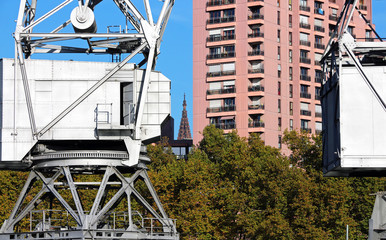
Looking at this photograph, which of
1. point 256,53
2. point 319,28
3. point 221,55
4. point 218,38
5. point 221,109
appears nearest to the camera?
point 256,53

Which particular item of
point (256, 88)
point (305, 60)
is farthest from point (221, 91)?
point (305, 60)

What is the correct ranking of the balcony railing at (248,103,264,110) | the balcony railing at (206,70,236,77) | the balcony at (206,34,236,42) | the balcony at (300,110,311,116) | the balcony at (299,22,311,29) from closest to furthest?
the balcony railing at (248,103,264,110) < the balcony railing at (206,70,236,77) < the balcony at (206,34,236,42) < the balcony at (300,110,311,116) < the balcony at (299,22,311,29)

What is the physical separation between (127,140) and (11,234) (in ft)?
32.2

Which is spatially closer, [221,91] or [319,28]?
[221,91]

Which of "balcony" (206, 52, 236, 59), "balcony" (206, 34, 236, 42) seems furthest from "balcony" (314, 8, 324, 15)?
"balcony" (206, 52, 236, 59)

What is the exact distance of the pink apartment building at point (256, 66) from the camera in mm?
152375

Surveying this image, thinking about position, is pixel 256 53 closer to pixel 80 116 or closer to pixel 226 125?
pixel 226 125

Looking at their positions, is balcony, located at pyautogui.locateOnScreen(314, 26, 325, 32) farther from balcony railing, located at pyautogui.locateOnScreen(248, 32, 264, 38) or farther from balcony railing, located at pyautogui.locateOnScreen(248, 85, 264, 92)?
balcony railing, located at pyautogui.locateOnScreen(248, 85, 264, 92)

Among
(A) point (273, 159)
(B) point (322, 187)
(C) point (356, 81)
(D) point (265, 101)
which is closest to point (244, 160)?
(A) point (273, 159)

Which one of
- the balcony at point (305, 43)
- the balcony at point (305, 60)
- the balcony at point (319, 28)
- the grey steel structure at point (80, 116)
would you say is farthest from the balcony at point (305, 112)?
the grey steel structure at point (80, 116)

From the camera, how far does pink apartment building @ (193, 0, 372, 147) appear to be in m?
152

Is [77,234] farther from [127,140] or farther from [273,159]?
[273,159]

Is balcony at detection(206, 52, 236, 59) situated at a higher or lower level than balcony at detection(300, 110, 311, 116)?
higher

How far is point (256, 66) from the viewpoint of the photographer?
15312cm
